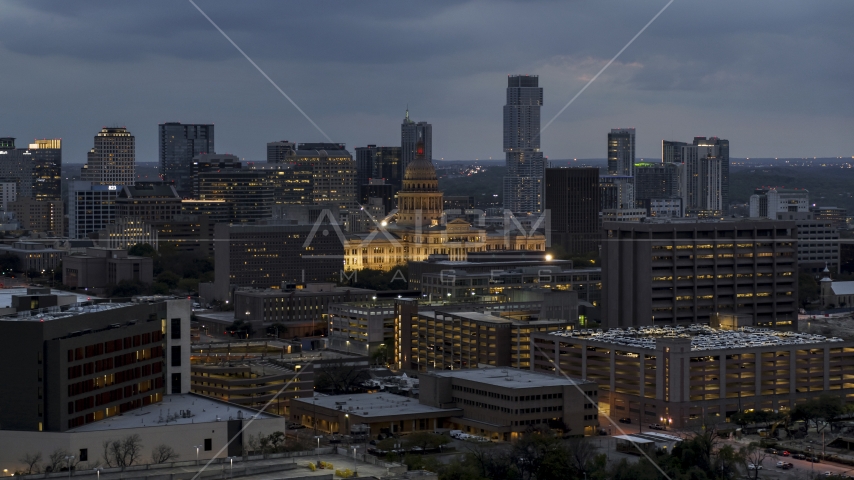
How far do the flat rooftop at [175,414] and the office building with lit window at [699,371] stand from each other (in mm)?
19723

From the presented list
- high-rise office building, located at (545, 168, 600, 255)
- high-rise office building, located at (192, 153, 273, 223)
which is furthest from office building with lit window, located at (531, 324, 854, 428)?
high-rise office building, located at (192, 153, 273, 223)

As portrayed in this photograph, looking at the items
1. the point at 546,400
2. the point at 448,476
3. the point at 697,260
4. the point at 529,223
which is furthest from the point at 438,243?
the point at 448,476

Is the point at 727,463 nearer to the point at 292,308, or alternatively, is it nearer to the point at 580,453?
the point at 580,453

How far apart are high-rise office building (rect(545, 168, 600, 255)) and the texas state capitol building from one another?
1044 cm

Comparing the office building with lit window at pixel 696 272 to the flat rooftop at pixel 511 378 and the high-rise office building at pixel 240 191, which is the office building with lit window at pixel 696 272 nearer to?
the flat rooftop at pixel 511 378

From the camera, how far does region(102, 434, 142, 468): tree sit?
47.8m

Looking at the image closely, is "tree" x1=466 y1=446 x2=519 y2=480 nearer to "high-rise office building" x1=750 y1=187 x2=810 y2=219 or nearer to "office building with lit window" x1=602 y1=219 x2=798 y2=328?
"office building with lit window" x1=602 y1=219 x2=798 y2=328

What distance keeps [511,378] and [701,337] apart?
996 cm

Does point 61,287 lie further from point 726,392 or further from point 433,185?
point 726,392

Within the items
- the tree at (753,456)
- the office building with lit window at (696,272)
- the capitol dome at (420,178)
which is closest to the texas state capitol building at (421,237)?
the capitol dome at (420,178)

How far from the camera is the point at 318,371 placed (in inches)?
2970

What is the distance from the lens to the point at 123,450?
48.1 metres

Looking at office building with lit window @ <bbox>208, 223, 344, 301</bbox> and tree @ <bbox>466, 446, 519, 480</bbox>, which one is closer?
tree @ <bbox>466, 446, 519, 480</bbox>

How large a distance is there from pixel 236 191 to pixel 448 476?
14256 cm
